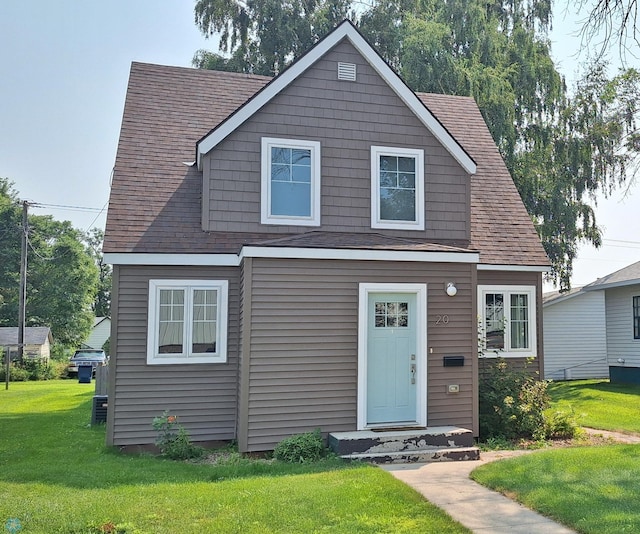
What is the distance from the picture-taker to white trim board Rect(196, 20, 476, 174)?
10.3 meters

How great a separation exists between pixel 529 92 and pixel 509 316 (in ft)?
49.2

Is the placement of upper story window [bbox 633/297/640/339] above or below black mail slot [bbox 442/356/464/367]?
above

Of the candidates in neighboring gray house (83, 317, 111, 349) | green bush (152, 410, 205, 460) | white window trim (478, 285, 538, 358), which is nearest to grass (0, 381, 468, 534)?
green bush (152, 410, 205, 460)

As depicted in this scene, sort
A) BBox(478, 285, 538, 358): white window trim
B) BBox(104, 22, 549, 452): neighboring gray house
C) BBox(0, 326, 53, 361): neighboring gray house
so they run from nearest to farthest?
BBox(104, 22, 549, 452): neighboring gray house
BBox(478, 285, 538, 358): white window trim
BBox(0, 326, 53, 361): neighboring gray house

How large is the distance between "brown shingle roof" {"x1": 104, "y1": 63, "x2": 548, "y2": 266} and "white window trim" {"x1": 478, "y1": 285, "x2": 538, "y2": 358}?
0.54 metres

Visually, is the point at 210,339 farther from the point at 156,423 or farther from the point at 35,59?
the point at 35,59

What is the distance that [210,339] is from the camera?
397 inches

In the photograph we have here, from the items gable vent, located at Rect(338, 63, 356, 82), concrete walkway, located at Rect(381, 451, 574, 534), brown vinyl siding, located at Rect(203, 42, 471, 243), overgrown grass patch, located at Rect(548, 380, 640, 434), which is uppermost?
gable vent, located at Rect(338, 63, 356, 82)

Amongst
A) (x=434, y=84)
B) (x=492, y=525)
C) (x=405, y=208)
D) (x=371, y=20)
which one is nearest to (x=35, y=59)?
(x=405, y=208)

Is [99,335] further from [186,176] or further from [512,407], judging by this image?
[512,407]

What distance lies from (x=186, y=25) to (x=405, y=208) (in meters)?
19.9

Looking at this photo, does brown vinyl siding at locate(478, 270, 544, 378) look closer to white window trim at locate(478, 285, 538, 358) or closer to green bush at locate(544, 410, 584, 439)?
white window trim at locate(478, 285, 538, 358)

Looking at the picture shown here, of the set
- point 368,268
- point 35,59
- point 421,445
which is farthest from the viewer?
point 35,59

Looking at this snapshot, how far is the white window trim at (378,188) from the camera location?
35.7ft
